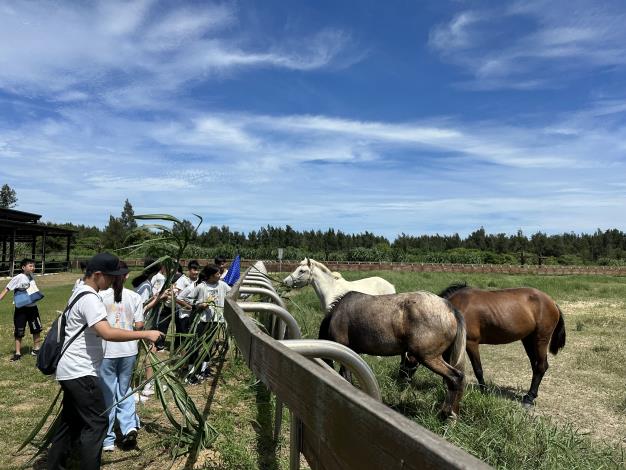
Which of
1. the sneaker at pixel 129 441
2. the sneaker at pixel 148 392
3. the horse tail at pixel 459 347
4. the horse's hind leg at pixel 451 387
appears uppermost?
the horse tail at pixel 459 347

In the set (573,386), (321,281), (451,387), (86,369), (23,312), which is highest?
(321,281)

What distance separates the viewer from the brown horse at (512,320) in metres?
6.58

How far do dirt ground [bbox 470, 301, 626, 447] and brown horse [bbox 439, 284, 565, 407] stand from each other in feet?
1.87

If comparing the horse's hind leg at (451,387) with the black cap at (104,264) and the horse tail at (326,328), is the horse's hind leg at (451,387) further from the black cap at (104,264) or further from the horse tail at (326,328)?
the black cap at (104,264)

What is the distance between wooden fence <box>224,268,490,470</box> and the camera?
77 cm

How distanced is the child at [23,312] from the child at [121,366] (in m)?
4.32

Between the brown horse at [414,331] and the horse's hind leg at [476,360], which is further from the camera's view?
the horse's hind leg at [476,360]

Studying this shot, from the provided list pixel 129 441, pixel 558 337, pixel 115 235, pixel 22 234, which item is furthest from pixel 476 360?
pixel 22 234

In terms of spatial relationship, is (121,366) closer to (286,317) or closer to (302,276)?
(286,317)

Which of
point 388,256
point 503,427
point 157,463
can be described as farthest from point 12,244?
point 388,256

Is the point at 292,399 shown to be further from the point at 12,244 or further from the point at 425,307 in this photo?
the point at 12,244

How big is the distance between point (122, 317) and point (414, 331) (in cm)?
303

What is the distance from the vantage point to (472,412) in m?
4.72

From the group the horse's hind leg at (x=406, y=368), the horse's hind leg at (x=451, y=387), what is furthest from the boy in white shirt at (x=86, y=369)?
the horse's hind leg at (x=406, y=368)
